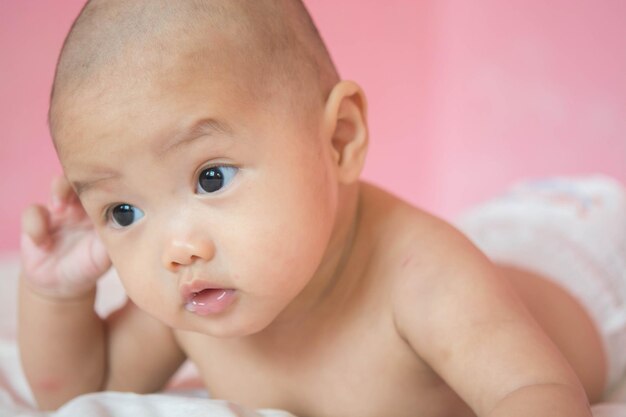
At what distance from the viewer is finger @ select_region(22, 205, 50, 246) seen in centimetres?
101

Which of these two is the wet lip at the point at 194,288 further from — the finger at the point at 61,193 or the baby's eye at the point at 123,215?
the finger at the point at 61,193

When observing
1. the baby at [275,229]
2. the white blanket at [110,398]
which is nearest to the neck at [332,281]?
the baby at [275,229]

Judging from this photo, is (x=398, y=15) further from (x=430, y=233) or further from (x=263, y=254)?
(x=263, y=254)

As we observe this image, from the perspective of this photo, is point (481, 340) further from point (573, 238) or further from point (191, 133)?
→ point (573, 238)

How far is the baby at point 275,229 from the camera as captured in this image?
2.42 ft

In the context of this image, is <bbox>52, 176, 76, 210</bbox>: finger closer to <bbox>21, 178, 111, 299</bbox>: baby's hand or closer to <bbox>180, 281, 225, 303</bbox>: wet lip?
<bbox>21, 178, 111, 299</bbox>: baby's hand

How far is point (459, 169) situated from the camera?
2.14 meters

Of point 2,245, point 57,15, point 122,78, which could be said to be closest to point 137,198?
point 122,78

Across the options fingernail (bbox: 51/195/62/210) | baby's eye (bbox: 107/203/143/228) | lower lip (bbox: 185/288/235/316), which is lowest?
fingernail (bbox: 51/195/62/210)

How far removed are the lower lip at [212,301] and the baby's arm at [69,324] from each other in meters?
0.26

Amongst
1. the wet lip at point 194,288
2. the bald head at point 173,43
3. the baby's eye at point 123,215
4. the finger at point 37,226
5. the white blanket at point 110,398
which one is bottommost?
the white blanket at point 110,398

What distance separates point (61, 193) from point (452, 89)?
1303 mm

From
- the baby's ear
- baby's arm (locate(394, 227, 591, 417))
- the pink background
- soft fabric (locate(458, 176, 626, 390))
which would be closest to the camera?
baby's arm (locate(394, 227, 591, 417))

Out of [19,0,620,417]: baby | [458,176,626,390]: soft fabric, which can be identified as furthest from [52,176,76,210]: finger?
[458,176,626,390]: soft fabric
